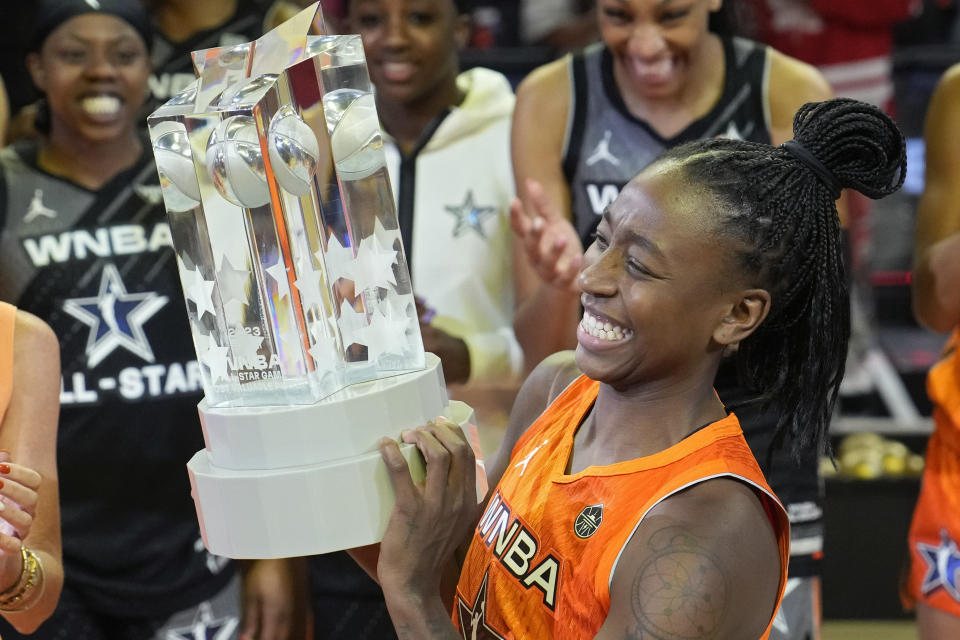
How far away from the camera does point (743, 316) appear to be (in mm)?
1524

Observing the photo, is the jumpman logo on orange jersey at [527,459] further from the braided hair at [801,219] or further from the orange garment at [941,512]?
the orange garment at [941,512]

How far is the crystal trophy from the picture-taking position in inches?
57.8

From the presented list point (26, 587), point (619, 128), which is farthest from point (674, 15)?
point (26, 587)

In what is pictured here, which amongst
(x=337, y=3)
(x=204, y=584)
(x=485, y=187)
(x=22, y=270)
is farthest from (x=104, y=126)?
(x=204, y=584)

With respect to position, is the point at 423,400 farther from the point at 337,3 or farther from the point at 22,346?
the point at 337,3

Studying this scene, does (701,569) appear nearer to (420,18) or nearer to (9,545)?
(9,545)

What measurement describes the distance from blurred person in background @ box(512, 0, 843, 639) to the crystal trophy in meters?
0.93

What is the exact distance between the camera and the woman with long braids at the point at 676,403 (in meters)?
1.44

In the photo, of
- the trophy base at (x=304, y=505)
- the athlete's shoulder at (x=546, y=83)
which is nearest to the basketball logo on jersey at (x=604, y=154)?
the athlete's shoulder at (x=546, y=83)

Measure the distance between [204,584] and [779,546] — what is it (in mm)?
1611

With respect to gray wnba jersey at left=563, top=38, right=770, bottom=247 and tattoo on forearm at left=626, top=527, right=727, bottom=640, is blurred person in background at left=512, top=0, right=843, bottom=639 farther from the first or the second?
tattoo on forearm at left=626, top=527, right=727, bottom=640

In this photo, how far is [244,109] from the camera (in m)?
1.44

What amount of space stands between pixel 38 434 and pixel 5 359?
0.12 metres

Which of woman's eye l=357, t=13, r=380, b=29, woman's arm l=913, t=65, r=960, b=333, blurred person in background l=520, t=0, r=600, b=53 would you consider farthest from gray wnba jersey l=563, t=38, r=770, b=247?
blurred person in background l=520, t=0, r=600, b=53
